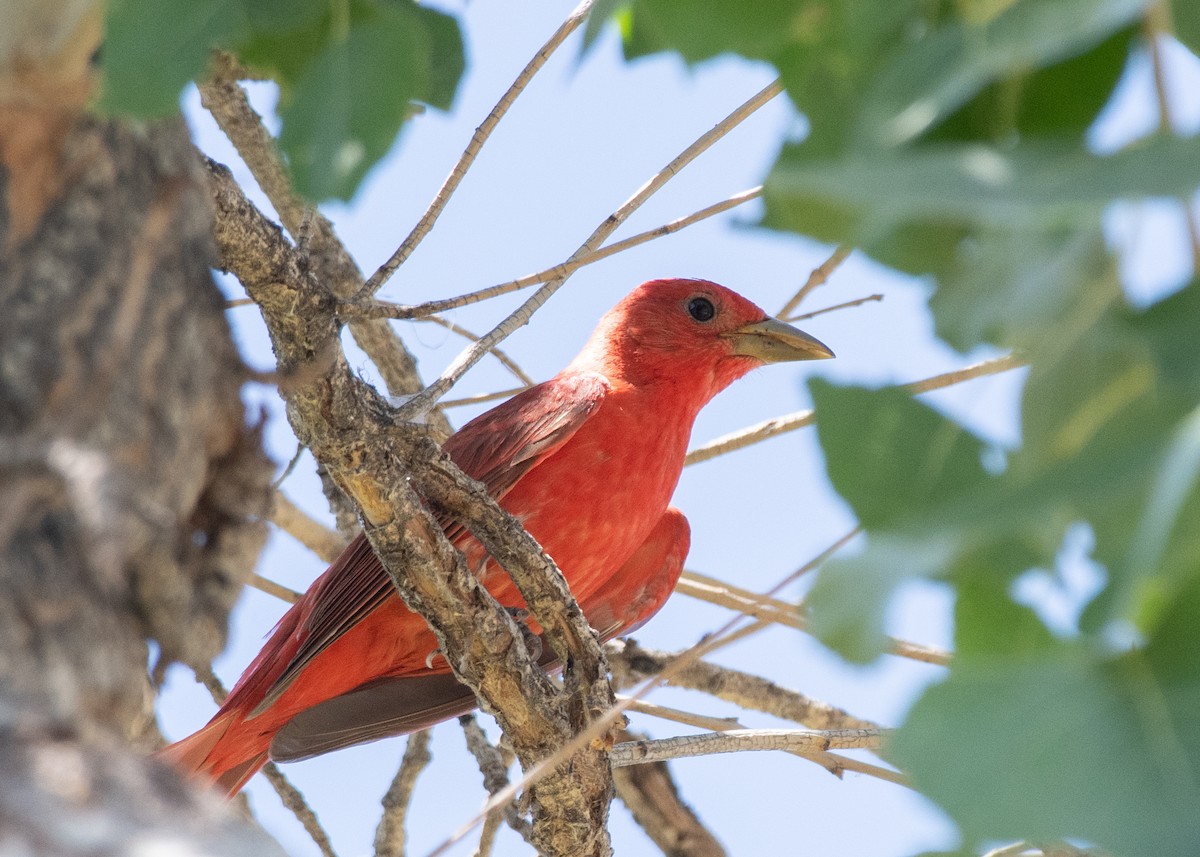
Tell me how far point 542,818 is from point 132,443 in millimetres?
2215

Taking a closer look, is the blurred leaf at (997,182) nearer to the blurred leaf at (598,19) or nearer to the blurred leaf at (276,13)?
the blurred leaf at (598,19)

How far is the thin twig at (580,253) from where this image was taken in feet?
8.71

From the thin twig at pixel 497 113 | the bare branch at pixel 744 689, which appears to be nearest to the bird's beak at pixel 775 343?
the bare branch at pixel 744 689

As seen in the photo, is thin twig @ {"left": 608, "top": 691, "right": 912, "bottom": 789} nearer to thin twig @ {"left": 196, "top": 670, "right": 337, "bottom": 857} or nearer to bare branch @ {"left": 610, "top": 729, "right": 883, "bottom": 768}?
bare branch @ {"left": 610, "top": 729, "right": 883, "bottom": 768}

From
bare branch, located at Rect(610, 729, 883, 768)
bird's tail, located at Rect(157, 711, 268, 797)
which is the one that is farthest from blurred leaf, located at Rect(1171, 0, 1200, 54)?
bird's tail, located at Rect(157, 711, 268, 797)

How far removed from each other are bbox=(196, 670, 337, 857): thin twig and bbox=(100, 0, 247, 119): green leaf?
2916 millimetres

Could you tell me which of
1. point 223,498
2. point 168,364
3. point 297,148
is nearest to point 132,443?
point 168,364

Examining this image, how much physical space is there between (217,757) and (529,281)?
2046 millimetres

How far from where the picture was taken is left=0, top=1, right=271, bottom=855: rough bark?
1.18 meters

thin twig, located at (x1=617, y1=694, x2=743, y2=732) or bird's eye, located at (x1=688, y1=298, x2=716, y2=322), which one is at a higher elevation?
bird's eye, located at (x1=688, y1=298, x2=716, y2=322)

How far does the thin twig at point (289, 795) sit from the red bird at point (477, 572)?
19 centimetres

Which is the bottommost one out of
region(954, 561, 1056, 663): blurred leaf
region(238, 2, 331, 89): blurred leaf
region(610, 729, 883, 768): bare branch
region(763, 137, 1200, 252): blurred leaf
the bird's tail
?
Result: region(954, 561, 1056, 663): blurred leaf

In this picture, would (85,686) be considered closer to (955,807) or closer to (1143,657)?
(955,807)

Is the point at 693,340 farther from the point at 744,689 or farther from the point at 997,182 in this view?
the point at 997,182
